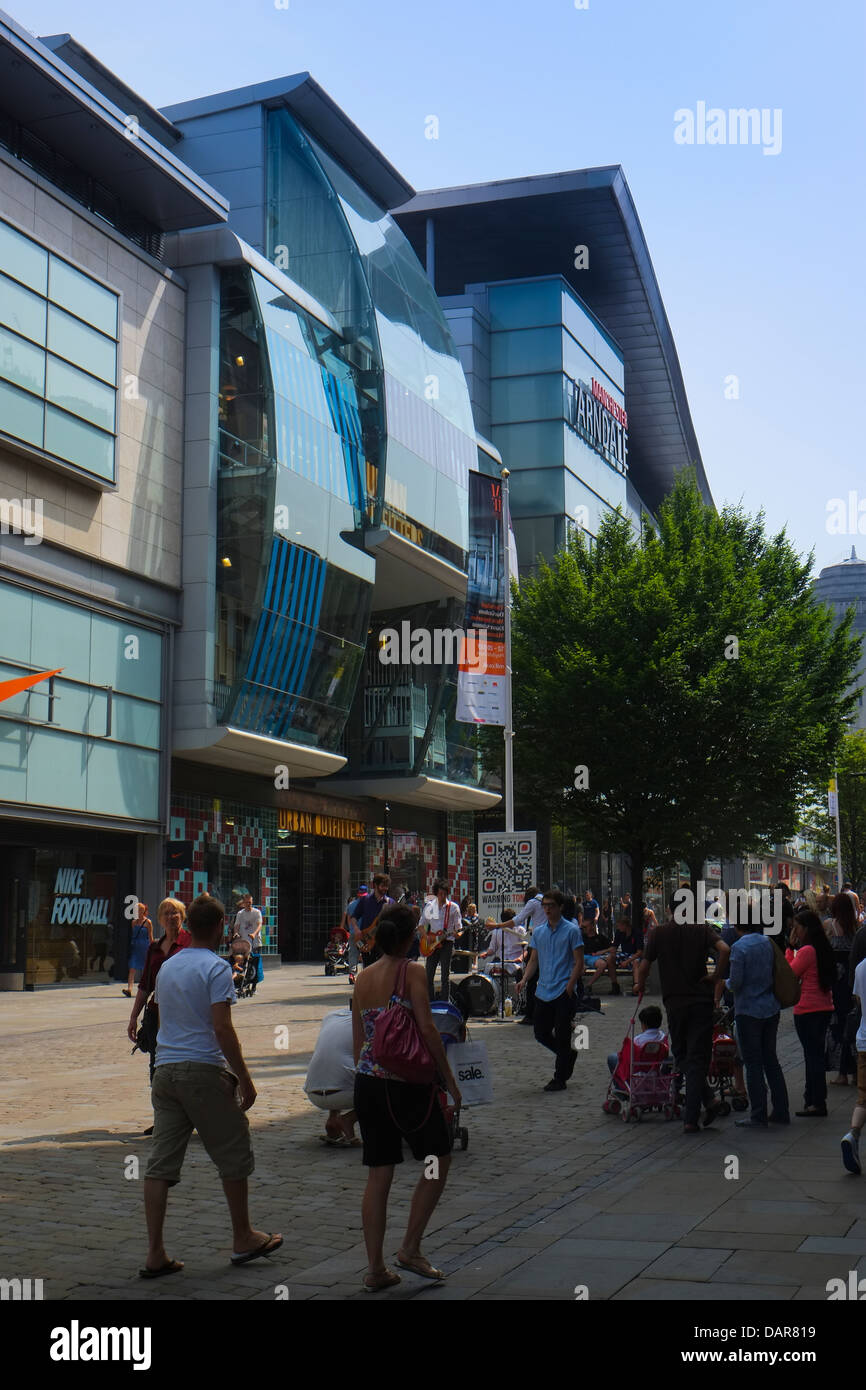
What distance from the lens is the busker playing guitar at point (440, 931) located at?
72.6 feet

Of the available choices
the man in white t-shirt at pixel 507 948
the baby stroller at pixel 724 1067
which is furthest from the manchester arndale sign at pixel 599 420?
the baby stroller at pixel 724 1067

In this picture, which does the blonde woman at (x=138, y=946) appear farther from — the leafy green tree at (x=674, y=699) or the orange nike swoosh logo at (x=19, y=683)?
the leafy green tree at (x=674, y=699)

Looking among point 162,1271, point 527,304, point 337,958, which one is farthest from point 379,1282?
point 527,304

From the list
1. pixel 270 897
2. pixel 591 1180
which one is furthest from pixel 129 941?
pixel 591 1180

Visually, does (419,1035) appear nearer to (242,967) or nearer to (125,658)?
(242,967)

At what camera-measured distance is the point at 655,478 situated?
3172 inches

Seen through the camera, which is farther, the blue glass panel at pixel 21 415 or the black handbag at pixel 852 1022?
the blue glass panel at pixel 21 415

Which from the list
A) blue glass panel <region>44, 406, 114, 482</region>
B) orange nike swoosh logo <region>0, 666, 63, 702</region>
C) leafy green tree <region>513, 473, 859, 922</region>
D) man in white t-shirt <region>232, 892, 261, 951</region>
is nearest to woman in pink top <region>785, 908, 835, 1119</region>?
man in white t-shirt <region>232, 892, 261, 951</region>

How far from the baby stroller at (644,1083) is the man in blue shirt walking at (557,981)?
1322 millimetres

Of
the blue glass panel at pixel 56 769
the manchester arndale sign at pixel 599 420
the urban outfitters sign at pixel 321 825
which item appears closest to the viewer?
the blue glass panel at pixel 56 769

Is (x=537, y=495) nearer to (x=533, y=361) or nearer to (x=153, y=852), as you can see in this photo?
(x=533, y=361)

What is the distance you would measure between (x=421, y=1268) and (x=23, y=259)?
24.8m

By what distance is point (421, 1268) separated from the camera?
21.9 ft
